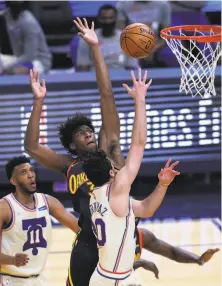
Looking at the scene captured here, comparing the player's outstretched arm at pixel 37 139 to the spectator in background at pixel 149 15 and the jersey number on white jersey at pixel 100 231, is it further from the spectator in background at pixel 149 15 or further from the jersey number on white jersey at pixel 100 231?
the spectator in background at pixel 149 15

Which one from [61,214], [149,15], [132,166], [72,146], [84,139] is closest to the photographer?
[132,166]

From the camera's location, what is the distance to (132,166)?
4.98 m

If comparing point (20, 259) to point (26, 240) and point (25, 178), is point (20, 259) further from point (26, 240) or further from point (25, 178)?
point (25, 178)

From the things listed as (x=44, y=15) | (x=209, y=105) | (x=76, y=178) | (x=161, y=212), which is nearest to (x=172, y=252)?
(x=76, y=178)

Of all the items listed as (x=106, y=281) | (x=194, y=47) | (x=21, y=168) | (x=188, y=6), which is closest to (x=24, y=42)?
(x=188, y=6)

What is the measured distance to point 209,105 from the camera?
396 inches

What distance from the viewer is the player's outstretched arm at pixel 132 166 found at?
496 cm

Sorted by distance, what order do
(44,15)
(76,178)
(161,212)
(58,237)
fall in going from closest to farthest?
(76,178) < (58,237) < (161,212) < (44,15)

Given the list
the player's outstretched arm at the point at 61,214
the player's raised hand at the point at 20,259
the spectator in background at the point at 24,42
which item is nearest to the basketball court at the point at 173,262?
the player's outstretched arm at the point at 61,214

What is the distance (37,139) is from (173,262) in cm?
267

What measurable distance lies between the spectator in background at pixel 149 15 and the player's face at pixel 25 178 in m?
4.73

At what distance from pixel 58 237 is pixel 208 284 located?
7.12 feet

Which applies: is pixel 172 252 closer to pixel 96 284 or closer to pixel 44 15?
pixel 96 284

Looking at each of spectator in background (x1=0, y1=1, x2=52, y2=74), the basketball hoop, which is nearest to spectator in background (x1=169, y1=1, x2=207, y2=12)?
spectator in background (x1=0, y1=1, x2=52, y2=74)
